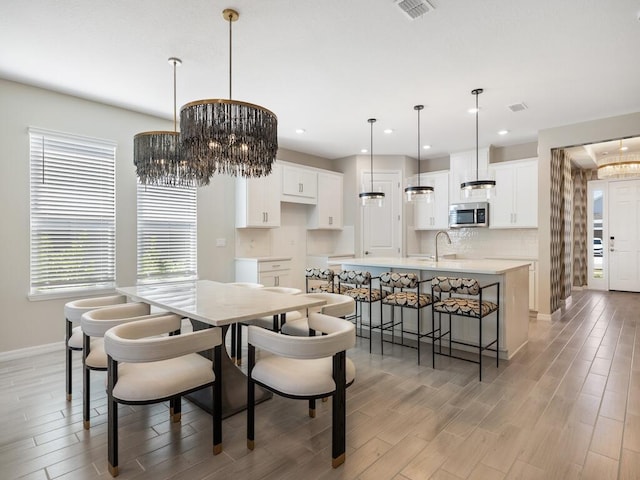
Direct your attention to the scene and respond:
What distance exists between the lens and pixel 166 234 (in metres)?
4.77

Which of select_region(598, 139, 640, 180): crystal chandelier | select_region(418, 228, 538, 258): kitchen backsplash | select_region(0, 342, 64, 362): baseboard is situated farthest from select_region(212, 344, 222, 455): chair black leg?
select_region(598, 139, 640, 180): crystal chandelier

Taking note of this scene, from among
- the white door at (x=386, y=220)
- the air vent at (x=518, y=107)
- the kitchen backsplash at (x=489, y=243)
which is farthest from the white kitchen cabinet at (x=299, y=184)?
the air vent at (x=518, y=107)

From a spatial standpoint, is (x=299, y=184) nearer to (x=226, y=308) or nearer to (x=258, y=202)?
(x=258, y=202)

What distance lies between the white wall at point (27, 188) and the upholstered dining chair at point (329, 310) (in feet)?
8.43

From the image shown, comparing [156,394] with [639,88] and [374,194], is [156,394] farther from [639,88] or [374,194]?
[639,88]

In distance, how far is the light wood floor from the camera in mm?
1918

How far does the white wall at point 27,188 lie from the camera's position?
3.60 meters

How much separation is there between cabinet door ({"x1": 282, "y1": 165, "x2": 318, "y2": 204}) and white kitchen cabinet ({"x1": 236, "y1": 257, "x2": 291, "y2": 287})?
3.73 ft

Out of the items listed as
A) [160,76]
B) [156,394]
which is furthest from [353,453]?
[160,76]

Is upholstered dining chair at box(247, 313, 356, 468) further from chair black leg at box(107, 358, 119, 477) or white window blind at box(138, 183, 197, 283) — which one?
white window blind at box(138, 183, 197, 283)

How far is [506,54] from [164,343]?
3443 mm

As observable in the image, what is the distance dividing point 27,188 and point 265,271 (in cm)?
291

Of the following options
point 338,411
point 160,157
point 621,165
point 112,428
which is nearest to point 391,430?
point 338,411

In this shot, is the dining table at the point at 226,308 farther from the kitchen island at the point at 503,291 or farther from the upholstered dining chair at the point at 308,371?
the kitchen island at the point at 503,291
